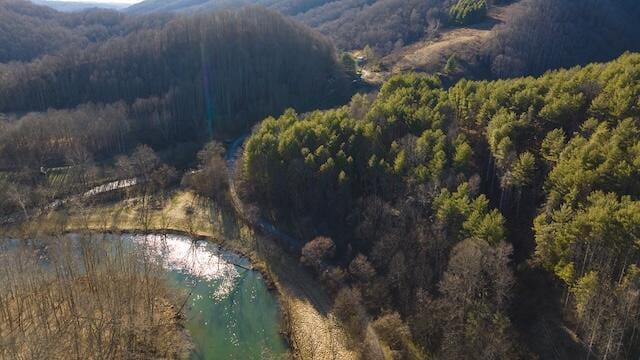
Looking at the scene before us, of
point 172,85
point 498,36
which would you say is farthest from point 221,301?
point 498,36

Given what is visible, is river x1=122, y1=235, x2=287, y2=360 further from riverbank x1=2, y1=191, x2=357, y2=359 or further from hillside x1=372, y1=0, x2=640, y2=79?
hillside x1=372, y1=0, x2=640, y2=79

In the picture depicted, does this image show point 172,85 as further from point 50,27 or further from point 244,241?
point 50,27

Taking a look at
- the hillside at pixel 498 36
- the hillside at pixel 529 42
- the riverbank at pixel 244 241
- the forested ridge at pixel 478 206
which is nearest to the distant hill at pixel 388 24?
the hillside at pixel 498 36

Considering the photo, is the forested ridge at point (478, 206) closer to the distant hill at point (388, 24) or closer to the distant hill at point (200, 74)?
the distant hill at point (200, 74)

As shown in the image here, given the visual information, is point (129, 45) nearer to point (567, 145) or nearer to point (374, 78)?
point (374, 78)

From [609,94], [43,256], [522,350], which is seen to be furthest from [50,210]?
[609,94]

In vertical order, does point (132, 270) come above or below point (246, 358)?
above
